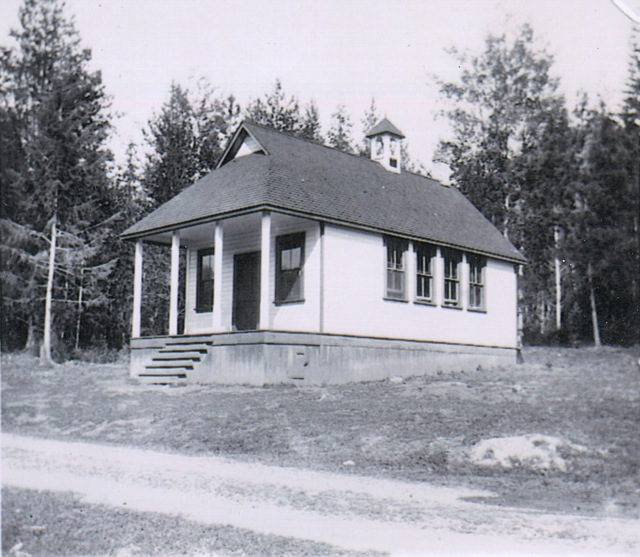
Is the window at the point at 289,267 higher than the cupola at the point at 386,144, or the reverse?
the cupola at the point at 386,144

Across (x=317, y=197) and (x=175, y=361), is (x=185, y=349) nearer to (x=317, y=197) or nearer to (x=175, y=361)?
(x=175, y=361)

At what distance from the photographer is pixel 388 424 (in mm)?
11461

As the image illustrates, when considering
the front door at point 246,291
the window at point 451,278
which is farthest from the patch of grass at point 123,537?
the window at point 451,278

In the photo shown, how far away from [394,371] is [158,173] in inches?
653

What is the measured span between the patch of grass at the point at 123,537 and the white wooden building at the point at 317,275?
951 cm

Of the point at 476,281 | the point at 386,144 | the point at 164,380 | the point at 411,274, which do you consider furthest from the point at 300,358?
the point at 386,144

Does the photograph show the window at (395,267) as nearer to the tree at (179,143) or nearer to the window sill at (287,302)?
the window sill at (287,302)

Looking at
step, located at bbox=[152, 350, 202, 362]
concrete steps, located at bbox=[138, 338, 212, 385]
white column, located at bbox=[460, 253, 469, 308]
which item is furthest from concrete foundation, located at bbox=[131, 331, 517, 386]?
white column, located at bbox=[460, 253, 469, 308]

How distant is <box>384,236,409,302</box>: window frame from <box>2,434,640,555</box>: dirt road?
11.2m

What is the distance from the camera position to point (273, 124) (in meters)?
37.7

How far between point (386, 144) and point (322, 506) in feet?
63.3

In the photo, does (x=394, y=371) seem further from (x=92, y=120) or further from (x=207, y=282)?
(x=92, y=120)

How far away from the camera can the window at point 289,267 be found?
1905 centimetres

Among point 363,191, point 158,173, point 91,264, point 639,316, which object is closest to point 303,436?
point 363,191
